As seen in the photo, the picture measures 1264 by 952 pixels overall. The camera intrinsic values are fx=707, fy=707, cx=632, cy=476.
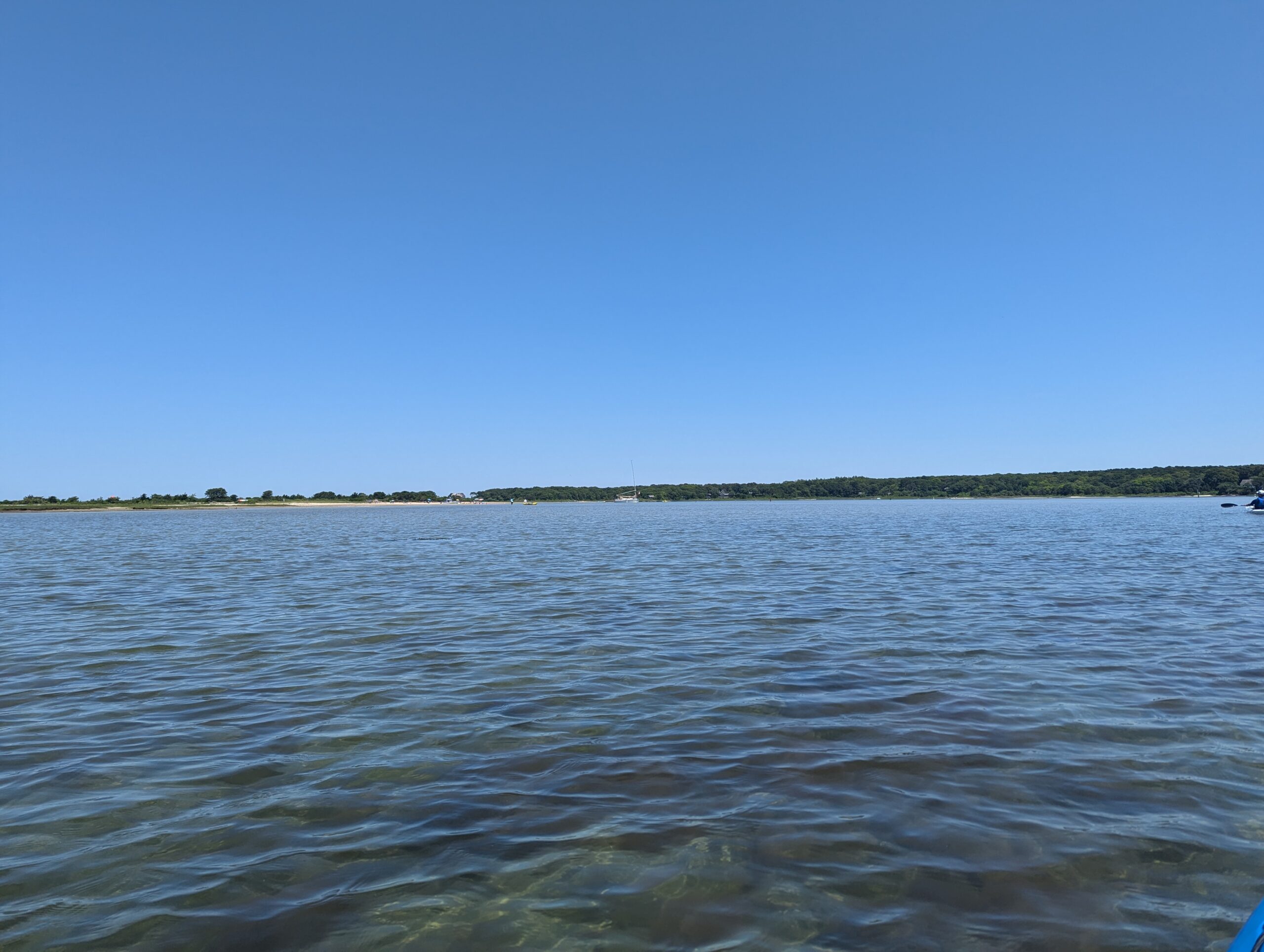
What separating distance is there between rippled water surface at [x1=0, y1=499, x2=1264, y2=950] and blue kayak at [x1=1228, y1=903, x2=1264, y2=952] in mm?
1419

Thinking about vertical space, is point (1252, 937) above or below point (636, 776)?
above

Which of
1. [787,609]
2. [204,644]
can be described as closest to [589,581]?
[787,609]

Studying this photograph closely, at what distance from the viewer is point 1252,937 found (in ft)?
12.8

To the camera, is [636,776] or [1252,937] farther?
[636,776]

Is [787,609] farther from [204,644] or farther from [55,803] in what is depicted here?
[55,803]

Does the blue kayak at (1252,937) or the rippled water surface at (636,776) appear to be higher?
the blue kayak at (1252,937)

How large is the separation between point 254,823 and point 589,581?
20983mm

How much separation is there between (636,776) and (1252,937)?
574 centimetres

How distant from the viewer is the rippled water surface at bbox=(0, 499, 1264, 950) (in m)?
5.64

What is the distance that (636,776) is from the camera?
27.7 ft

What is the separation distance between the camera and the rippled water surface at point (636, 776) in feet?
18.5

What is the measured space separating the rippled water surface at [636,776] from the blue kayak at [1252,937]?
4.65 ft

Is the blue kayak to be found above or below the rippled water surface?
above

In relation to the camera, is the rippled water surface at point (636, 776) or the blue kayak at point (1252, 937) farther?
the rippled water surface at point (636, 776)
